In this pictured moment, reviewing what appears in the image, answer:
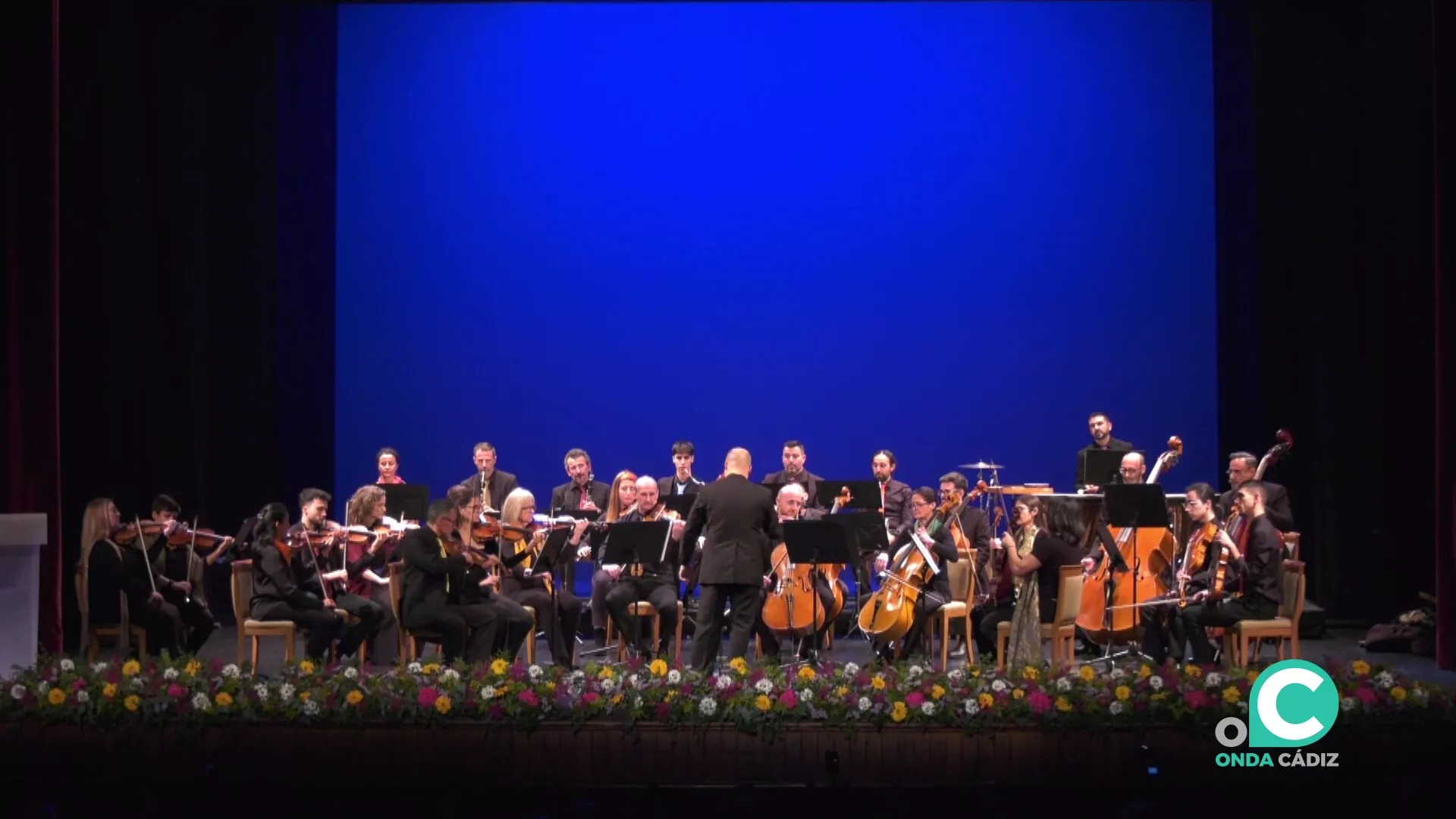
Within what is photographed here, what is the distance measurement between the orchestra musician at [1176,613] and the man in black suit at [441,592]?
3.38 metres

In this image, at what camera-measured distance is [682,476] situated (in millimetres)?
9375

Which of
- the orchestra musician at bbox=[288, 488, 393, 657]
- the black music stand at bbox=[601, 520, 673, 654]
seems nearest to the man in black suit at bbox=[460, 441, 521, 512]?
the orchestra musician at bbox=[288, 488, 393, 657]

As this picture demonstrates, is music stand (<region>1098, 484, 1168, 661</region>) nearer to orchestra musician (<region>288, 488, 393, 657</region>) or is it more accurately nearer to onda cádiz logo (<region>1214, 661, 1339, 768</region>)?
onda cádiz logo (<region>1214, 661, 1339, 768</region>)

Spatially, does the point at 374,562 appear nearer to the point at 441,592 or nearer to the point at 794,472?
the point at 441,592

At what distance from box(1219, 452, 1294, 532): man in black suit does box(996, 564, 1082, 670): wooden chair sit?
1.41m

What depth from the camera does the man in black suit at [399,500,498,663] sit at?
7125 mm

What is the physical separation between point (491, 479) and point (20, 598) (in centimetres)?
362

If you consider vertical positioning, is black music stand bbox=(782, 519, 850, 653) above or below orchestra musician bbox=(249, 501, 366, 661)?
above

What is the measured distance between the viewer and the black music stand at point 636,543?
7074 mm

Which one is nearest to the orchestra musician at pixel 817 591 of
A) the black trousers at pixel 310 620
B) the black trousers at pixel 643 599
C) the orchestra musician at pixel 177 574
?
the black trousers at pixel 643 599

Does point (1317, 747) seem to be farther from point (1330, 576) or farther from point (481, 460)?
point (481, 460)

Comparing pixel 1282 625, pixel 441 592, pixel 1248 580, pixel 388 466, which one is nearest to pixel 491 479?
pixel 388 466

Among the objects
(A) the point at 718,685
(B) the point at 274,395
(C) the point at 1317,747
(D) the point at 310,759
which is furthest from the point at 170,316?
(C) the point at 1317,747

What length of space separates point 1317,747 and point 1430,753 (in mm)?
434
